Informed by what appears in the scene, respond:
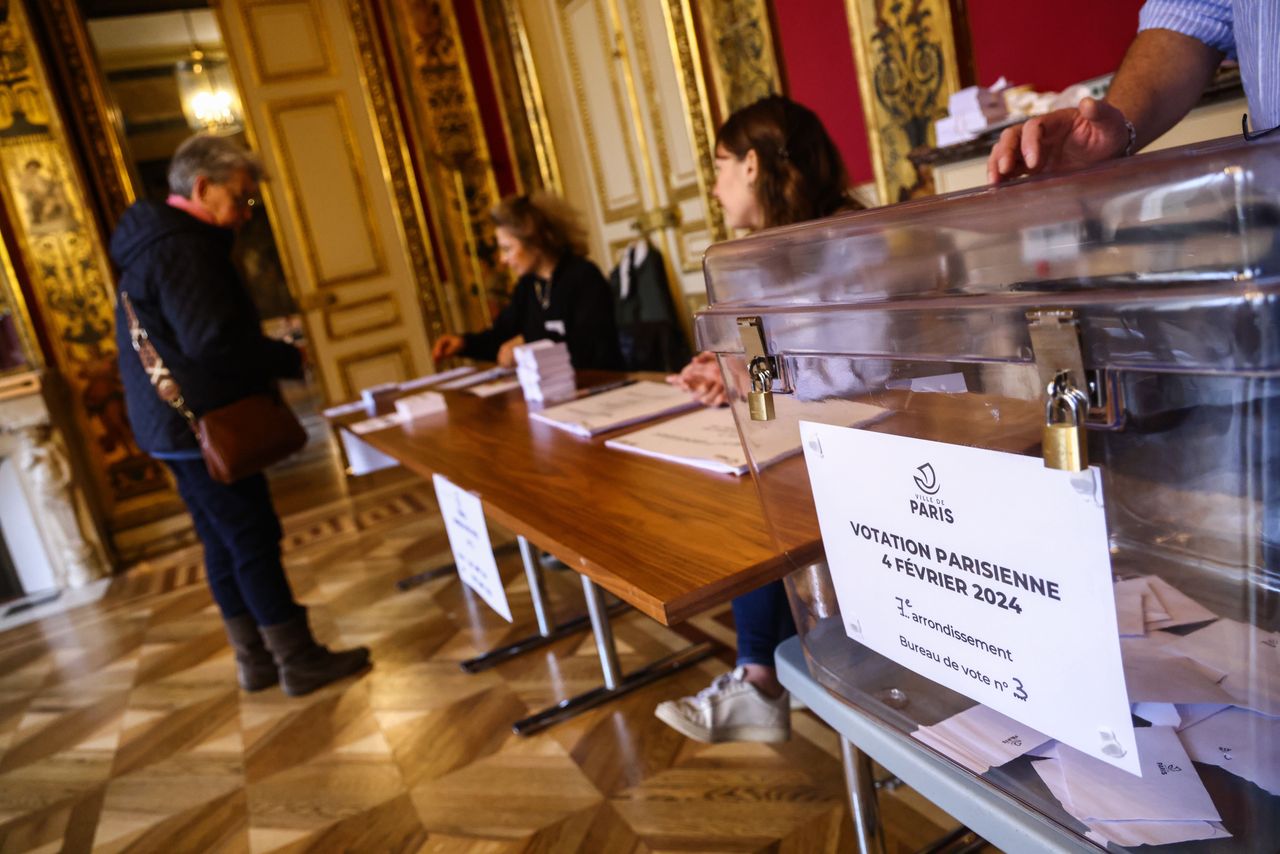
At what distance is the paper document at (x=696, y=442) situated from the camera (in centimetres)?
128

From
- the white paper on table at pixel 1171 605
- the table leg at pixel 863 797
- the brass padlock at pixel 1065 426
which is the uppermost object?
the brass padlock at pixel 1065 426

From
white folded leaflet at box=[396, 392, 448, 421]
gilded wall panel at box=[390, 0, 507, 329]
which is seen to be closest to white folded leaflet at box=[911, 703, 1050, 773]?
white folded leaflet at box=[396, 392, 448, 421]

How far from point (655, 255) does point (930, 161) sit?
6.79 feet

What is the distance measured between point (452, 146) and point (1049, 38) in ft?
13.4

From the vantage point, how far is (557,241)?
10.9ft

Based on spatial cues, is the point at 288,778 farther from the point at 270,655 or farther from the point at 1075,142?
the point at 1075,142

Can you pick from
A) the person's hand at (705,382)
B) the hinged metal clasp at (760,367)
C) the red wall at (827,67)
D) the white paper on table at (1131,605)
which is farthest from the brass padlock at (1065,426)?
the red wall at (827,67)

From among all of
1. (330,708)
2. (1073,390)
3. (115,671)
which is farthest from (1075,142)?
(115,671)

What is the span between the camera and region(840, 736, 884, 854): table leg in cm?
95

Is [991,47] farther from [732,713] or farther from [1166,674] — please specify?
[1166,674]

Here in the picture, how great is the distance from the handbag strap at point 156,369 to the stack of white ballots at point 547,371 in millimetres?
929

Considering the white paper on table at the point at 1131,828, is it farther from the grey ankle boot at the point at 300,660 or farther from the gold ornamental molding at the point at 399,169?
the gold ornamental molding at the point at 399,169

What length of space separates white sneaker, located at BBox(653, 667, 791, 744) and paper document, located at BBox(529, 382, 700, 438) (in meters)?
0.55

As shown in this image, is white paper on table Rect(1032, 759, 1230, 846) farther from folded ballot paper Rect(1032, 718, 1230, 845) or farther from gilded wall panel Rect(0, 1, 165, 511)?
gilded wall panel Rect(0, 1, 165, 511)
